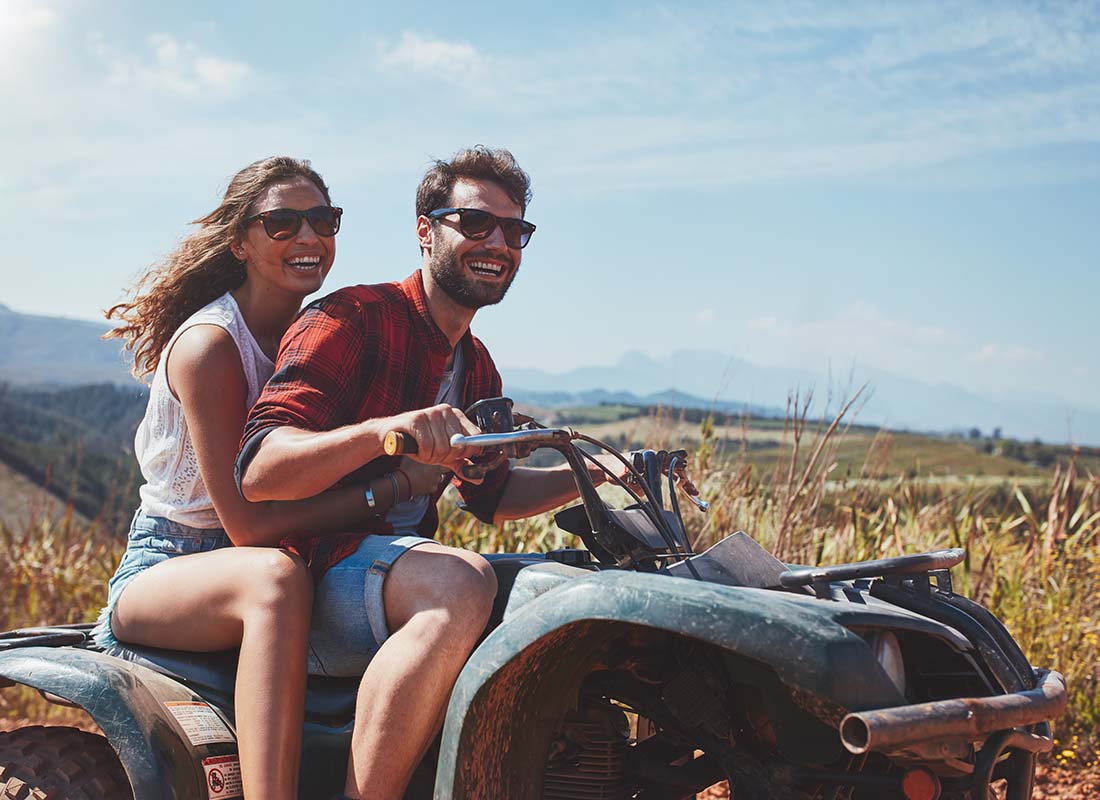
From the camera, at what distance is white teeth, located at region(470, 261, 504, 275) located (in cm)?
330

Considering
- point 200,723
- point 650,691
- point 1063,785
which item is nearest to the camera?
point 650,691

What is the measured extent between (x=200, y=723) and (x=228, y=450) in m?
0.72

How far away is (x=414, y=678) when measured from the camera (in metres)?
2.44

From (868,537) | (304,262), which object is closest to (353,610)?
(304,262)

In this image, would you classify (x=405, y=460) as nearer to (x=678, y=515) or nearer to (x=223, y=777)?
(x=678, y=515)

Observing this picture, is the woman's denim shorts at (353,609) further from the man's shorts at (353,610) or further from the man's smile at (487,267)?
the man's smile at (487,267)

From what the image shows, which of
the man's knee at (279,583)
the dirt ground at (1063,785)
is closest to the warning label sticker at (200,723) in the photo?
the man's knee at (279,583)

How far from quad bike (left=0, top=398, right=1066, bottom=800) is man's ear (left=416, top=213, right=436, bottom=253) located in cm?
96

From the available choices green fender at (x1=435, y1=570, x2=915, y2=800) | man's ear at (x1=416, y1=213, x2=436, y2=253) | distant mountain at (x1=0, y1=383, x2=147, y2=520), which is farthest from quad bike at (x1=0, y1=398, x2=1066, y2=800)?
distant mountain at (x1=0, y1=383, x2=147, y2=520)

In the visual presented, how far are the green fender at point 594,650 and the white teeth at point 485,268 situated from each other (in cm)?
118

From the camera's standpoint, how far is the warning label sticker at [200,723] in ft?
8.79

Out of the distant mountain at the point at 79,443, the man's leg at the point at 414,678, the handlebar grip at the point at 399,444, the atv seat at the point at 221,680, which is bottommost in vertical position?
the distant mountain at the point at 79,443

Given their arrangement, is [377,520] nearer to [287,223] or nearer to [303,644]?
[303,644]

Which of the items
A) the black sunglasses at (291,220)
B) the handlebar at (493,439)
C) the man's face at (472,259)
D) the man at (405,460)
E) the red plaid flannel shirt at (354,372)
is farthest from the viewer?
the black sunglasses at (291,220)
